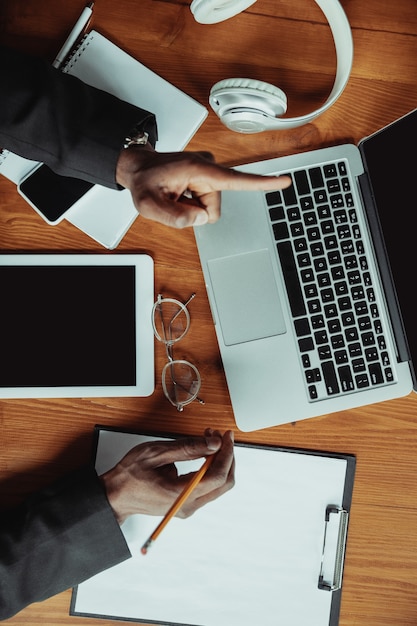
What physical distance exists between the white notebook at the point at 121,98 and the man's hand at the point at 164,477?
30cm

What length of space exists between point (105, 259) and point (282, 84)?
1.23ft

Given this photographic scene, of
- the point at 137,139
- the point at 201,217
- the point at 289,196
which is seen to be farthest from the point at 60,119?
the point at 289,196

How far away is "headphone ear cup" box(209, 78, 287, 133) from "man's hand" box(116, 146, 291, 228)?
10 cm

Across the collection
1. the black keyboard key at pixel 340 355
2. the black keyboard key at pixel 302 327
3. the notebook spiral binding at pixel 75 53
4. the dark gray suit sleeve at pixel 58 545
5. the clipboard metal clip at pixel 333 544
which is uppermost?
the notebook spiral binding at pixel 75 53

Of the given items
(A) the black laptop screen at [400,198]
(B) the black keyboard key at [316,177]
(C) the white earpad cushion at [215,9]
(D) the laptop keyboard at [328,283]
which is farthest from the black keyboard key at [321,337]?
(C) the white earpad cushion at [215,9]

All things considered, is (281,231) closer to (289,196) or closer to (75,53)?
(289,196)

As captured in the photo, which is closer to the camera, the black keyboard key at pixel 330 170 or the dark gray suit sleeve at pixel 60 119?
the dark gray suit sleeve at pixel 60 119

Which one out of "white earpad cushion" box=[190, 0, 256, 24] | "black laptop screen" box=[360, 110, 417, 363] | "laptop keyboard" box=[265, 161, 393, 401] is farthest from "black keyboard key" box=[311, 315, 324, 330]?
"white earpad cushion" box=[190, 0, 256, 24]

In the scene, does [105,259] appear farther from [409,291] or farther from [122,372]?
[409,291]

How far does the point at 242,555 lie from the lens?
0.88 metres

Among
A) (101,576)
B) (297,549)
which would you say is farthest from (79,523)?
(297,549)

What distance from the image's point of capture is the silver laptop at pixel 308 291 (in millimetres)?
861

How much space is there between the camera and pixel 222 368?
889 mm

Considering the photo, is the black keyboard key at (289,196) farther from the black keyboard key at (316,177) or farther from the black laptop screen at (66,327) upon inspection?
the black laptop screen at (66,327)
